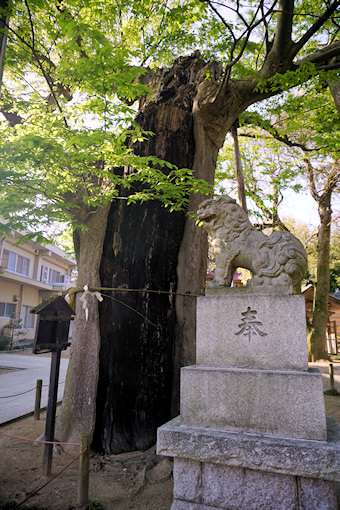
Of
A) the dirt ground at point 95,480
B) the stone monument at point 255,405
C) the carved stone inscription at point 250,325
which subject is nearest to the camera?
the stone monument at point 255,405

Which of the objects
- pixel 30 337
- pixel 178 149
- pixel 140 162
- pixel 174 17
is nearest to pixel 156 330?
pixel 140 162

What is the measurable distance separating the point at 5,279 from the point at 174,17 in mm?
16498

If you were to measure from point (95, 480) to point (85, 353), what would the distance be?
173cm

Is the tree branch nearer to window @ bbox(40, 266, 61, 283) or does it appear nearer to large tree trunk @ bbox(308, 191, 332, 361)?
large tree trunk @ bbox(308, 191, 332, 361)

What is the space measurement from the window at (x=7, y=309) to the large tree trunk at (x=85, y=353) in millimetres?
15912

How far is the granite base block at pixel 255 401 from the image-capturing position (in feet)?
9.23

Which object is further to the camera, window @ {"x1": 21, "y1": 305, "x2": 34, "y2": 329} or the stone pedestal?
window @ {"x1": 21, "y1": 305, "x2": 34, "y2": 329}

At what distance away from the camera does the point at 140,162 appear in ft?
15.8

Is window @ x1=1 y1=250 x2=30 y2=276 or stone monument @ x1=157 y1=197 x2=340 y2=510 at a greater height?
window @ x1=1 y1=250 x2=30 y2=276

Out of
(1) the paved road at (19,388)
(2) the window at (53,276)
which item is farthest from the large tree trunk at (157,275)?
(2) the window at (53,276)

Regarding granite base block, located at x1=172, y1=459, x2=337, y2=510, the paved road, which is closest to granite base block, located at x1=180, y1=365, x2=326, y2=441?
granite base block, located at x1=172, y1=459, x2=337, y2=510

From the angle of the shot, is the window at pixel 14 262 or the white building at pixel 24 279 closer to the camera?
the white building at pixel 24 279

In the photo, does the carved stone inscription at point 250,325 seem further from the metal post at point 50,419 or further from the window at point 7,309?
the window at point 7,309

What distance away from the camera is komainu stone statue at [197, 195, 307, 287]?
3.37 m
